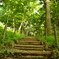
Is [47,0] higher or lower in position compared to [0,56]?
higher

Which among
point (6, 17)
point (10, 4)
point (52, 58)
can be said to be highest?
point (10, 4)

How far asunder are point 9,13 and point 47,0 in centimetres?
581

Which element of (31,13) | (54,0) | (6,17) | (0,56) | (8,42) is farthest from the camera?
(31,13)

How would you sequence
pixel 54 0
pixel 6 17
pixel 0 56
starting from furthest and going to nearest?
pixel 54 0
pixel 6 17
pixel 0 56

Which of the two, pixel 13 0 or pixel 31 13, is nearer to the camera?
pixel 13 0

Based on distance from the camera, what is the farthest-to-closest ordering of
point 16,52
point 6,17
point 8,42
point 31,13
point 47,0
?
1. point 31,13
2. point 47,0
3. point 6,17
4. point 8,42
5. point 16,52

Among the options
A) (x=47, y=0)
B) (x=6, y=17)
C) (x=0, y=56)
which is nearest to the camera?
(x=0, y=56)

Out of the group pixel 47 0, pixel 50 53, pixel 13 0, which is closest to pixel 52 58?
pixel 50 53

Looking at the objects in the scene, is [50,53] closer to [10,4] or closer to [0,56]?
[0,56]

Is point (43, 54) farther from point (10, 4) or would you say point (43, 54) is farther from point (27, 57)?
point (10, 4)

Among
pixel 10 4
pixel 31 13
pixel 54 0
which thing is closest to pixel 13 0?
pixel 10 4

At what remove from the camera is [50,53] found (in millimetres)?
4605

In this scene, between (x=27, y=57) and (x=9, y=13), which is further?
(x=9, y=13)

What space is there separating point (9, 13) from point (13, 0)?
1194mm
